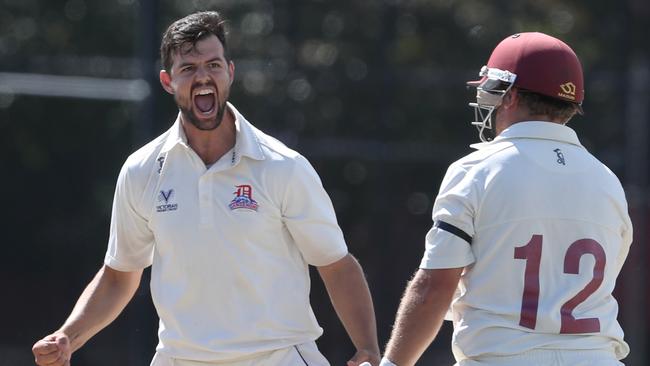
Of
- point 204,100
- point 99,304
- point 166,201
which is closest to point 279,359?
point 166,201

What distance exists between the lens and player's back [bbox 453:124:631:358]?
4309 millimetres

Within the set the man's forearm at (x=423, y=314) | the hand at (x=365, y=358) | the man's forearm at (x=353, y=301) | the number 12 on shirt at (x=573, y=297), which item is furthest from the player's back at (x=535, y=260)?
the man's forearm at (x=353, y=301)

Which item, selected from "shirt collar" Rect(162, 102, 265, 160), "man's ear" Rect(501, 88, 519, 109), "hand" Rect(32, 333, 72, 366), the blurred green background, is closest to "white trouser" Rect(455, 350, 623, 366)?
"man's ear" Rect(501, 88, 519, 109)

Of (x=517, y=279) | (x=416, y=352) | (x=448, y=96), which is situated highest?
(x=517, y=279)

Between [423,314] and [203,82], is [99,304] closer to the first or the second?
[203,82]

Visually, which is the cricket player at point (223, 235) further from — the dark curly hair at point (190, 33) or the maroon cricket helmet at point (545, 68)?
the maroon cricket helmet at point (545, 68)

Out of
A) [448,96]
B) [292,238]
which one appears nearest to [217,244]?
[292,238]

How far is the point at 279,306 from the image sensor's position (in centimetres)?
509

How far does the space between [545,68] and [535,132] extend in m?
0.23

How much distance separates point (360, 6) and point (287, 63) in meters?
0.81

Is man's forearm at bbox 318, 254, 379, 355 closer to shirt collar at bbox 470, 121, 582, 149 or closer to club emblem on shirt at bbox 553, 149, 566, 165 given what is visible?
shirt collar at bbox 470, 121, 582, 149

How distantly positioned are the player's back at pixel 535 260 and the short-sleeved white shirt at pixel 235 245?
91cm

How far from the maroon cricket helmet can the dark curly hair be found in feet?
4.12

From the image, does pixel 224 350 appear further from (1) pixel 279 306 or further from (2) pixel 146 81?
(2) pixel 146 81
